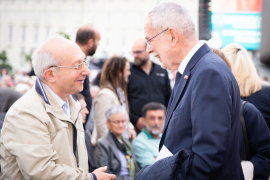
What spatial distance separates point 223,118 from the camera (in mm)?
1558

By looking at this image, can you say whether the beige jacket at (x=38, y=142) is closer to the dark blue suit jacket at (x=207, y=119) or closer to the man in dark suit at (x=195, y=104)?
the man in dark suit at (x=195, y=104)

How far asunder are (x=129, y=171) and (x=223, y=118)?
8.09 feet

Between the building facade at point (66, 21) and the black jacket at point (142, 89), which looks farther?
the building facade at point (66, 21)

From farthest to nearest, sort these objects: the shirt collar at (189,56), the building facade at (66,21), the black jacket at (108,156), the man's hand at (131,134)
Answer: the building facade at (66,21) → the man's hand at (131,134) → the black jacket at (108,156) → the shirt collar at (189,56)

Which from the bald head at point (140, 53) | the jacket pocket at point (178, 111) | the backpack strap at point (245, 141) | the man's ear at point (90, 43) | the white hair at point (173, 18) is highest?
the white hair at point (173, 18)

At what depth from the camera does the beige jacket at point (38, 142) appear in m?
1.92

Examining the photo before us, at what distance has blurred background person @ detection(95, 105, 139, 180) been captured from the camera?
372 cm

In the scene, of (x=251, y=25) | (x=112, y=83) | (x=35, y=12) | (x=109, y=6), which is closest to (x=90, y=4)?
(x=109, y=6)

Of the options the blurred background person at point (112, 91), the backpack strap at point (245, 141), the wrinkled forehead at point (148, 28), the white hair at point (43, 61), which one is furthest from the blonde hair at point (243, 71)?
the blurred background person at point (112, 91)

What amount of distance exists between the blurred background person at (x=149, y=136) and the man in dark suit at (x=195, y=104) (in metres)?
2.22

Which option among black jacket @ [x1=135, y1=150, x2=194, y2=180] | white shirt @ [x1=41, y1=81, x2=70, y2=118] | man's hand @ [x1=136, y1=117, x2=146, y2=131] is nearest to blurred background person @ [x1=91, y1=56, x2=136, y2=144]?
man's hand @ [x1=136, y1=117, x2=146, y2=131]

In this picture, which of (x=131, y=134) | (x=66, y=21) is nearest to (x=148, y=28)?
(x=131, y=134)

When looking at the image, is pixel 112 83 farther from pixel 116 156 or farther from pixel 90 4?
pixel 90 4

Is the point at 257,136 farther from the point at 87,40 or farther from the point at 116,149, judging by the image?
the point at 87,40
